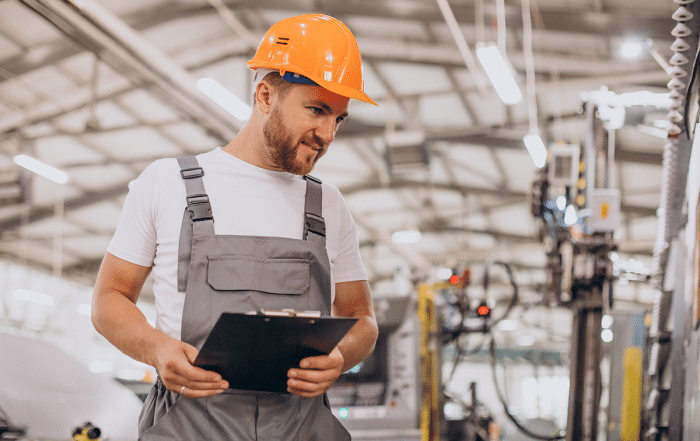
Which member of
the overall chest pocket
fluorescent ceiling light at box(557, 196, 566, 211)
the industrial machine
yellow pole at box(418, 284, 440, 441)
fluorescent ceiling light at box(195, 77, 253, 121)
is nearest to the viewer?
the overall chest pocket

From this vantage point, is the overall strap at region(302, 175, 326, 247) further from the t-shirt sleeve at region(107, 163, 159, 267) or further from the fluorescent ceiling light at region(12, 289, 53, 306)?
the fluorescent ceiling light at region(12, 289, 53, 306)

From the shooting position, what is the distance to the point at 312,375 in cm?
128

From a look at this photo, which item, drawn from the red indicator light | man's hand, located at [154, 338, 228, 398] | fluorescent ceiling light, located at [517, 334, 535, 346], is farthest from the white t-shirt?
fluorescent ceiling light, located at [517, 334, 535, 346]

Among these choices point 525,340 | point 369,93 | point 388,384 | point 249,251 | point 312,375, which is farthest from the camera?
point 525,340

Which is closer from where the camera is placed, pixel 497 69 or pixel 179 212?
pixel 179 212

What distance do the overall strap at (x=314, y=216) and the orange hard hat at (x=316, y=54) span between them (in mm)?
236

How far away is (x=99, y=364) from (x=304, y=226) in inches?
659

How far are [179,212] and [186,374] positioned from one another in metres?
0.37

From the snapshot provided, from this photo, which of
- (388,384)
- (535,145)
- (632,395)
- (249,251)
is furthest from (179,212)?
(535,145)

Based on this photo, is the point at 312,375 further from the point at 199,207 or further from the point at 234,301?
the point at 199,207

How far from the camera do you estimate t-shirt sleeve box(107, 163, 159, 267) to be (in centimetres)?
140

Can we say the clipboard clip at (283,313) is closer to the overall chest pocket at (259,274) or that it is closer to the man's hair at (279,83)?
the overall chest pocket at (259,274)

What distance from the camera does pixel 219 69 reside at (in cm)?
927

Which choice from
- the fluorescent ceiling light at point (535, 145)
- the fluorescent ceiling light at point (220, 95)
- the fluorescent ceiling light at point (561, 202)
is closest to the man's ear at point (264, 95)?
the fluorescent ceiling light at point (561, 202)
